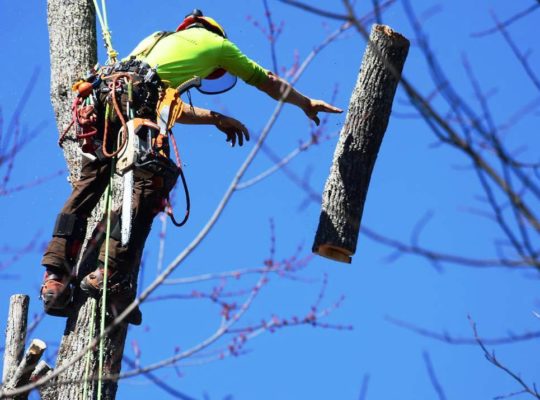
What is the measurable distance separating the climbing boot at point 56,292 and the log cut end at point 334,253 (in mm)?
1195

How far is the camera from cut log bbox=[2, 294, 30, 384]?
506 cm

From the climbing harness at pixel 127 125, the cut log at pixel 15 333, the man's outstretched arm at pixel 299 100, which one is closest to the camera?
the cut log at pixel 15 333

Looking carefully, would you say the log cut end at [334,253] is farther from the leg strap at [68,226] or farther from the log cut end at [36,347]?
the log cut end at [36,347]

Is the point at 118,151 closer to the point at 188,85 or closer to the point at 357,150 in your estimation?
the point at 188,85

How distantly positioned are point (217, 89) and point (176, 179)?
0.89m

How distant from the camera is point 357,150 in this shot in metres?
5.75

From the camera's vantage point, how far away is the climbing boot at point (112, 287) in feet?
17.8

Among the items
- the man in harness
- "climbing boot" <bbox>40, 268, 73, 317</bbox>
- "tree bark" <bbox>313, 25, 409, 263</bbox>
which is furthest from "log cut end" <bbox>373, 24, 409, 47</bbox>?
"climbing boot" <bbox>40, 268, 73, 317</bbox>

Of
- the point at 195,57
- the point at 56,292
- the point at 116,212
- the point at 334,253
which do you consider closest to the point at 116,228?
the point at 116,212

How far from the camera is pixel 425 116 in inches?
105

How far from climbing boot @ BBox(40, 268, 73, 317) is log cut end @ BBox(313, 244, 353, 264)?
120 centimetres

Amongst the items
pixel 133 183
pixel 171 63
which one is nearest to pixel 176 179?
pixel 133 183

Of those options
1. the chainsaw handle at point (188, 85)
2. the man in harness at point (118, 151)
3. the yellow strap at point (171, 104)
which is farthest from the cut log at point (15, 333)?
the chainsaw handle at point (188, 85)

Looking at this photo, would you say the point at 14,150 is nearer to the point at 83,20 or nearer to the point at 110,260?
the point at 110,260
